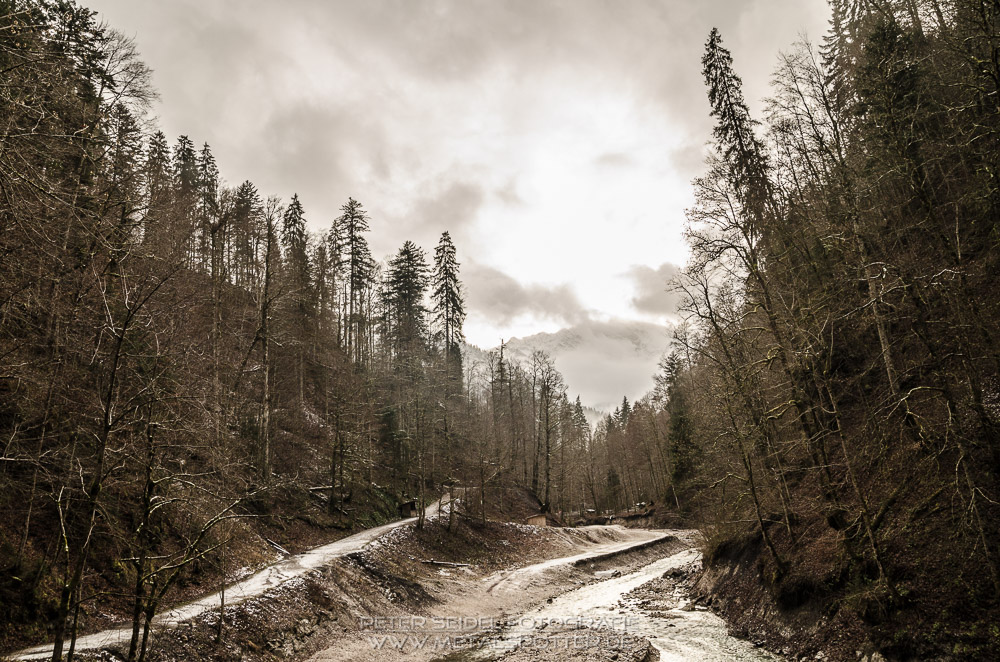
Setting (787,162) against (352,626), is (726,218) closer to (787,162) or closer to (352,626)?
(787,162)

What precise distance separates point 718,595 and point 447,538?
597 inches

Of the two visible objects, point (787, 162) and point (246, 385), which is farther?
point (246, 385)

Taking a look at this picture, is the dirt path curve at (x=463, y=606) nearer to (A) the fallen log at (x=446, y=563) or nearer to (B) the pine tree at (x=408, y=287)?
(A) the fallen log at (x=446, y=563)

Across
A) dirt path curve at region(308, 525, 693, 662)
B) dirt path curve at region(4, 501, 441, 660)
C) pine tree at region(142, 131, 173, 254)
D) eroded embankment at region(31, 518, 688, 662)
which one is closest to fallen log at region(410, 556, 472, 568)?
eroded embankment at region(31, 518, 688, 662)

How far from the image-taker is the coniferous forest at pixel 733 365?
7.43m

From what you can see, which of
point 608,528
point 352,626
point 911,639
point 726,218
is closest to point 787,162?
point 726,218

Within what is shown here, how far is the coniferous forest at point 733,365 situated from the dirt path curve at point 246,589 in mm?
723

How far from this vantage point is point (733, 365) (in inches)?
603

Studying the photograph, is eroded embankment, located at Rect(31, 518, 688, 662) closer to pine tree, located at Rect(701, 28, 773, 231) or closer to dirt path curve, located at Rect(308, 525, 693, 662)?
dirt path curve, located at Rect(308, 525, 693, 662)

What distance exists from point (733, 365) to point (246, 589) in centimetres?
1653

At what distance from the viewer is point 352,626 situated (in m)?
14.3

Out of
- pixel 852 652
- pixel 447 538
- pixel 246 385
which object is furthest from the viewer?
pixel 447 538

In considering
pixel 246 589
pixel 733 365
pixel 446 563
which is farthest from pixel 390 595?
pixel 733 365

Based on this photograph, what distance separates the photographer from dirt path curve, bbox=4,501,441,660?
859 centimetres
